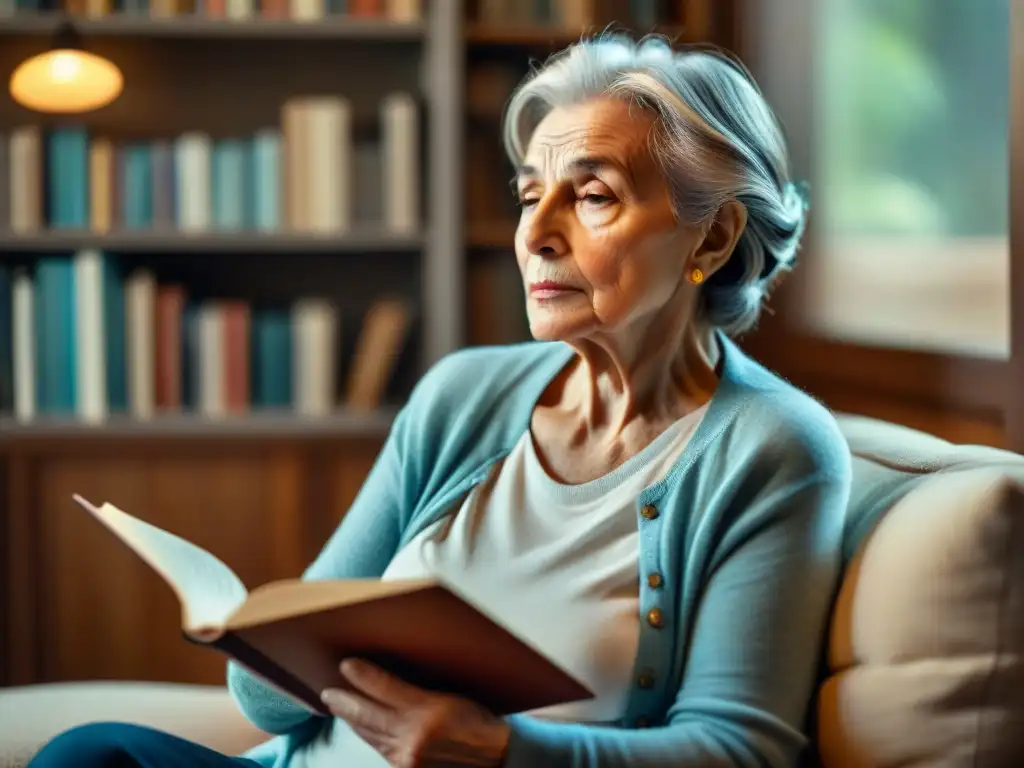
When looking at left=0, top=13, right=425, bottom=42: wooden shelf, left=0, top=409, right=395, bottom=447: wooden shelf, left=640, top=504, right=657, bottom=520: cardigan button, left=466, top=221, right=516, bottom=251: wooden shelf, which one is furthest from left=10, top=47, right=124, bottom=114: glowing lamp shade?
left=640, top=504, right=657, bottom=520: cardigan button

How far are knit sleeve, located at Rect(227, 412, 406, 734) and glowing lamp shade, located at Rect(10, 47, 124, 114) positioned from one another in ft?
4.22

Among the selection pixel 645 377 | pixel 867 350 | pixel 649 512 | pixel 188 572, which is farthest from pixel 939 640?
pixel 867 350

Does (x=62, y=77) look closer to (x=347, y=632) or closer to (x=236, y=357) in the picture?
(x=236, y=357)

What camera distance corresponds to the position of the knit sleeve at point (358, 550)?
1.22 metres

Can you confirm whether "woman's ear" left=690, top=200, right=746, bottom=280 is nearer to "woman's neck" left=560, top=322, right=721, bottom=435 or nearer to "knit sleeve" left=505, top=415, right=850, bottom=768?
"woman's neck" left=560, top=322, right=721, bottom=435

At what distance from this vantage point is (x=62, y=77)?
2.20 meters

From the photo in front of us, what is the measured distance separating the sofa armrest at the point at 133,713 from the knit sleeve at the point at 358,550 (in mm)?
60

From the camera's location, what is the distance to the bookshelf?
2652mm

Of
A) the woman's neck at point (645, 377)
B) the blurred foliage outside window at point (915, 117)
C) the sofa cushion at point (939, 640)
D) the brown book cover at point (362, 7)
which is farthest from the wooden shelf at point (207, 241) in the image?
the sofa cushion at point (939, 640)

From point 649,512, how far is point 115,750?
1.68 feet

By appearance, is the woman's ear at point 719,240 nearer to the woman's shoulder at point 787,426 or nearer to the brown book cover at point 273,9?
the woman's shoulder at point 787,426

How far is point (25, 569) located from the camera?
265 centimetres

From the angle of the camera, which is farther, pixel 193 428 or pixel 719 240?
pixel 193 428

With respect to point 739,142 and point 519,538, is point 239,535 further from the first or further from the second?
point 739,142
